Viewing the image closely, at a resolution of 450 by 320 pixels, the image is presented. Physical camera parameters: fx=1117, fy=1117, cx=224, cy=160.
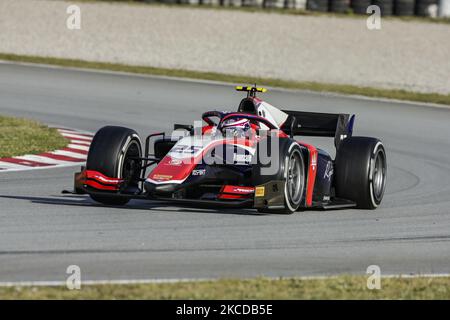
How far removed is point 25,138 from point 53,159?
4.40ft

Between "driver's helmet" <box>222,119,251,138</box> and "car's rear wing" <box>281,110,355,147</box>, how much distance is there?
34.3 inches

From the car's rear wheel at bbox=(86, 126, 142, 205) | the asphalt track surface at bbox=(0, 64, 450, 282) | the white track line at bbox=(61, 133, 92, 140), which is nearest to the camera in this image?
the asphalt track surface at bbox=(0, 64, 450, 282)

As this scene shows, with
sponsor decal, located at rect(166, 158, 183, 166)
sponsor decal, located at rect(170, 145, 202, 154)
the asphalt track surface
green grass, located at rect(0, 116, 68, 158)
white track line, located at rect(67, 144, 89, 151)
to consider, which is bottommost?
the asphalt track surface

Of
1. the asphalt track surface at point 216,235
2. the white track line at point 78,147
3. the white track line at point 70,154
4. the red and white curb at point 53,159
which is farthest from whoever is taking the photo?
the white track line at point 78,147

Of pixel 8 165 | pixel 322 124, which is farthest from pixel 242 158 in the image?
pixel 8 165

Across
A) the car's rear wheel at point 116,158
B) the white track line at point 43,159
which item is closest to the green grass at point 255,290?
the car's rear wheel at point 116,158

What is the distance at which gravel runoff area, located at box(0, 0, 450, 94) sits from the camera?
2723 centimetres

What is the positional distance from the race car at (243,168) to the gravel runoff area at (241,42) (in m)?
13.9

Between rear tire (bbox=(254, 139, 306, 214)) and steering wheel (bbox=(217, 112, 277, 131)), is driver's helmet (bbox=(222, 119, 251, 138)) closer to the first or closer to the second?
steering wheel (bbox=(217, 112, 277, 131))

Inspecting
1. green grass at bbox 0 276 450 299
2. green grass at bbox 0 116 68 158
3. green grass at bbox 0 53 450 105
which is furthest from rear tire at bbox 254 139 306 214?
green grass at bbox 0 53 450 105

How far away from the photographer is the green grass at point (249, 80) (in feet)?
78.3

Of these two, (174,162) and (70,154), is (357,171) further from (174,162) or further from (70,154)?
(70,154)

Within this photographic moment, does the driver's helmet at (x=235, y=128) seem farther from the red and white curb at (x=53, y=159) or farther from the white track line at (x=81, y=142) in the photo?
the white track line at (x=81, y=142)
